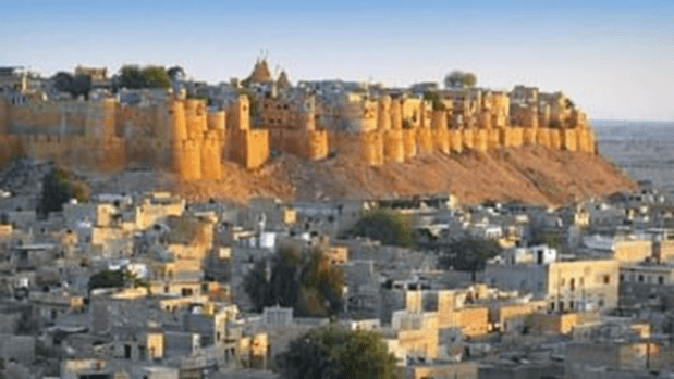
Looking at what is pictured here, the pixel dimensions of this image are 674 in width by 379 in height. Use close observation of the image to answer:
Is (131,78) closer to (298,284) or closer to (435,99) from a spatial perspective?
Answer: (435,99)

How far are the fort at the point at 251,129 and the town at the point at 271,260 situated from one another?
60 mm

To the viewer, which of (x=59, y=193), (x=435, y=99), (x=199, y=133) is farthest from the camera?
(x=435, y=99)

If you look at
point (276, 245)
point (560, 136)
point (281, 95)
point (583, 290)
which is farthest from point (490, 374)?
point (560, 136)

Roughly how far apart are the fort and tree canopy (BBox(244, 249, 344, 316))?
→ 845 inches

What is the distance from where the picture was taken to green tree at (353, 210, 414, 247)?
116 feet

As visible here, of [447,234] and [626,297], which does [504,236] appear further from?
[626,297]

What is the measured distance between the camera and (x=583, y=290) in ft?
91.2

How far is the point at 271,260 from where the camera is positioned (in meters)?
28.0

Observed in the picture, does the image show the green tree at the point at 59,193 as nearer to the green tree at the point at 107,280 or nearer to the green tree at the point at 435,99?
the green tree at the point at 107,280

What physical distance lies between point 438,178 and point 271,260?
28019 mm

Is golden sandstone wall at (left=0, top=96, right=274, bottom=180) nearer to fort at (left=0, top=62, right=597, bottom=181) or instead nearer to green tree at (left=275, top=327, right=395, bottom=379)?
fort at (left=0, top=62, right=597, bottom=181)

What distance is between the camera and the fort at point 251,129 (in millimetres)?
49500

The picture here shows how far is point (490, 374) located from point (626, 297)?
8.58 m

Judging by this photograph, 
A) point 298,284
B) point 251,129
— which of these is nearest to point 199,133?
point 251,129
